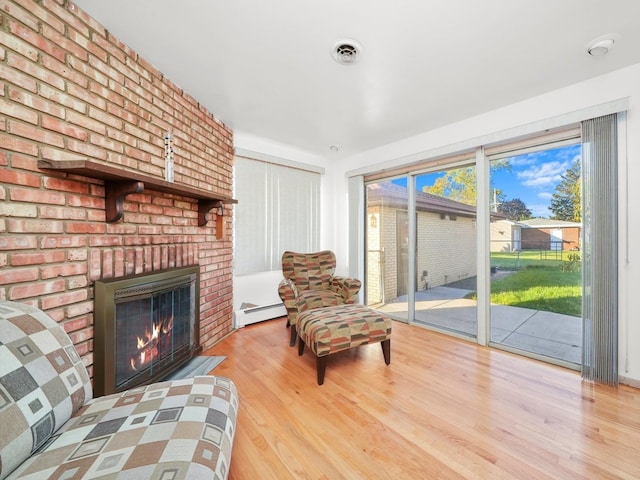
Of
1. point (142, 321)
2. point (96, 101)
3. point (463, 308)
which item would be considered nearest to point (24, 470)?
point (142, 321)

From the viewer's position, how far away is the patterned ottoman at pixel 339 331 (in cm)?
199

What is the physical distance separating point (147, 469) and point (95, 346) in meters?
1.09

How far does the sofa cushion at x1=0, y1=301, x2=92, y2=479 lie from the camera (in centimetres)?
77

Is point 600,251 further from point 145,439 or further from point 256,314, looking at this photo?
point 256,314

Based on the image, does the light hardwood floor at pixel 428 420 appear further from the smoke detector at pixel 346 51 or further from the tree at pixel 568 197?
the smoke detector at pixel 346 51

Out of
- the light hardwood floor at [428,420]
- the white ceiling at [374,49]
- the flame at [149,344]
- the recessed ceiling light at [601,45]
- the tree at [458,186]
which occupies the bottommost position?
the light hardwood floor at [428,420]

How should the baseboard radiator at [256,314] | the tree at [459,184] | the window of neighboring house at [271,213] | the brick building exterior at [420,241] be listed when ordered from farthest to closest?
the window of neighboring house at [271,213], the baseboard radiator at [256,314], the brick building exterior at [420,241], the tree at [459,184]

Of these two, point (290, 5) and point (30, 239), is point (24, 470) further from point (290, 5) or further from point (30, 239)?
point (290, 5)

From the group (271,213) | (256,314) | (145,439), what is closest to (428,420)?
(145,439)

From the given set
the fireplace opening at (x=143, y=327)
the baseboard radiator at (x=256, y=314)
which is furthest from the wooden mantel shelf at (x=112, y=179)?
the baseboard radiator at (x=256, y=314)

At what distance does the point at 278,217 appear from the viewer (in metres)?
3.63

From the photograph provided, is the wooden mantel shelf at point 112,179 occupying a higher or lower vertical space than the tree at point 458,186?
lower

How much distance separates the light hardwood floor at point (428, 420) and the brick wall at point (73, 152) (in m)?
1.14

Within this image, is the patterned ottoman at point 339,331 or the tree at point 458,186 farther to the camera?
the tree at point 458,186
